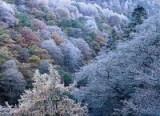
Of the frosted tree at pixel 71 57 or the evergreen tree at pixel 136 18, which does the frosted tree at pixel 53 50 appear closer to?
the frosted tree at pixel 71 57

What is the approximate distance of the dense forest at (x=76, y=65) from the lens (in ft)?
41.8

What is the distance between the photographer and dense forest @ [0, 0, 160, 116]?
12727 mm

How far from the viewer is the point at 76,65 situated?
156 ft

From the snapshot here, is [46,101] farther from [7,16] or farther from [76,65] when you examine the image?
[7,16]

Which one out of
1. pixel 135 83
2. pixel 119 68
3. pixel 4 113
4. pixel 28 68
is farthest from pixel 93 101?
pixel 28 68

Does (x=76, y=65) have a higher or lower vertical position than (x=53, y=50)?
lower

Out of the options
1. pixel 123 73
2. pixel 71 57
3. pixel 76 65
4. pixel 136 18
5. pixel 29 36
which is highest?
pixel 29 36

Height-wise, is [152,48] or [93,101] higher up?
[152,48]

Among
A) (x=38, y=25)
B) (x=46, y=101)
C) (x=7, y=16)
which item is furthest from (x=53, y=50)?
(x=46, y=101)

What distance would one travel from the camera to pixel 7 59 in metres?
35.8

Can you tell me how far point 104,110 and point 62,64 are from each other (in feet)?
78.4

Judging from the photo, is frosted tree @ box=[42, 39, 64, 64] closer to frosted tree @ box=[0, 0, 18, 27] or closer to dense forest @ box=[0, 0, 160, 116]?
dense forest @ box=[0, 0, 160, 116]

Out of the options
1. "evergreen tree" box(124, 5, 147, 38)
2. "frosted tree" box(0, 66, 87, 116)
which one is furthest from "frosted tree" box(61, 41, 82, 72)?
"frosted tree" box(0, 66, 87, 116)

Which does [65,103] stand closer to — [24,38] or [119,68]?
[119,68]
